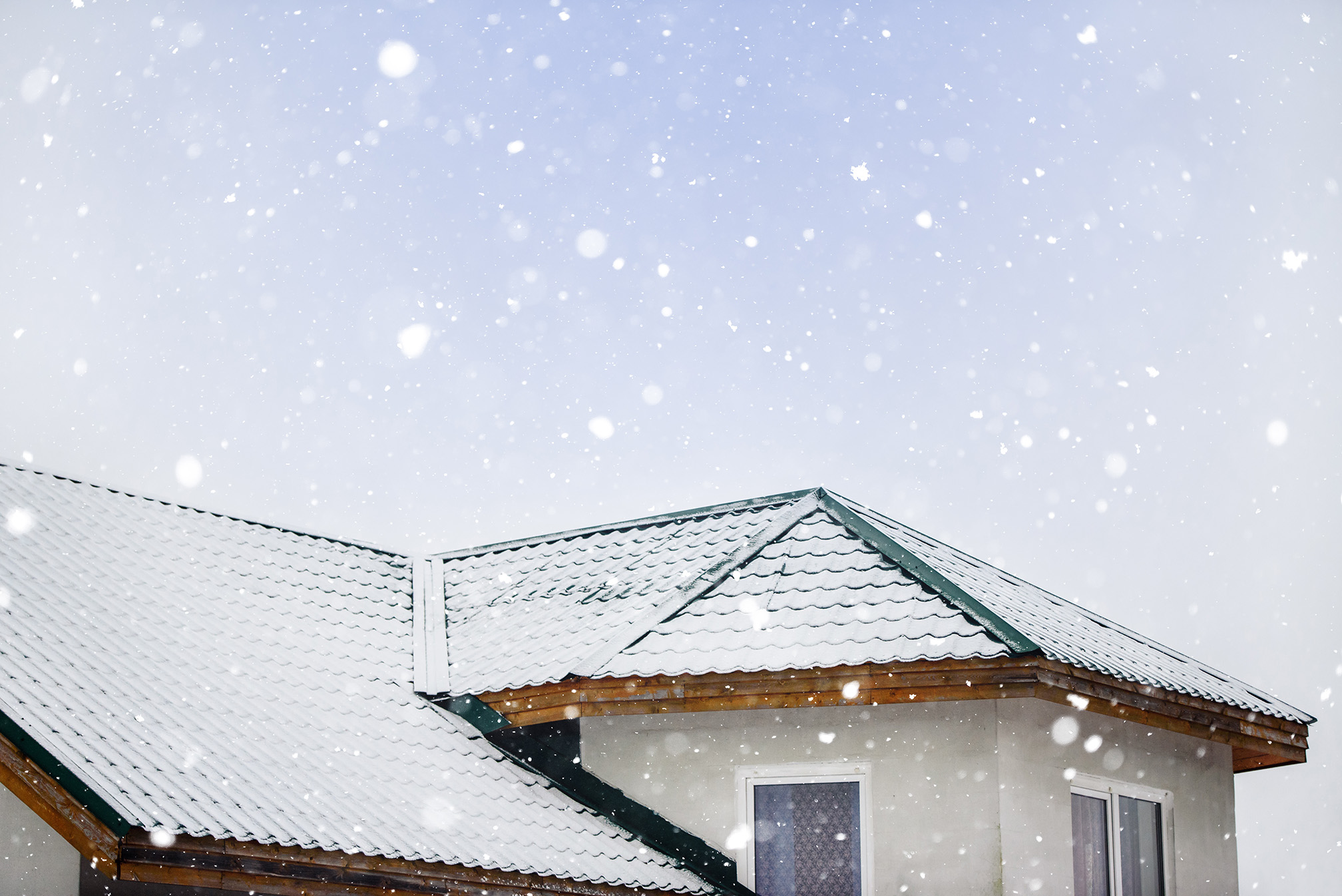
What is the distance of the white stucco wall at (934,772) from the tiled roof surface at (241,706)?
63 centimetres

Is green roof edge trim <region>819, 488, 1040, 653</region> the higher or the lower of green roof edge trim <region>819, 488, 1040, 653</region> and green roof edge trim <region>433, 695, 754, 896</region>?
the higher

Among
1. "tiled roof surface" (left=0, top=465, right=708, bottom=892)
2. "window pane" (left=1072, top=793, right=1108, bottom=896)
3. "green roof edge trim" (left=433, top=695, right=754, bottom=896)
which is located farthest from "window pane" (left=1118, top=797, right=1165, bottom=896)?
"tiled roof surface" (left=0, top=465, right=708, bottom=892)

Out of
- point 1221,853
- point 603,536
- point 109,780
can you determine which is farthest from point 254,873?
point 1221,853

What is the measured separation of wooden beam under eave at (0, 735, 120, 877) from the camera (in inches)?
266

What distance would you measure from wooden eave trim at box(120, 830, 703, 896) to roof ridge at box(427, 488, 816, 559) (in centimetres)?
494

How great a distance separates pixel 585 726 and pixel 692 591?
4.54 ft

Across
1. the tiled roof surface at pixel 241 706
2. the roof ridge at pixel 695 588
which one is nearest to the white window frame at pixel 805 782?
the tiled roof surface at pixel 241 706

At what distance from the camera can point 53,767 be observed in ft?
22.4

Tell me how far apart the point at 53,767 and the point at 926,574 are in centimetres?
616

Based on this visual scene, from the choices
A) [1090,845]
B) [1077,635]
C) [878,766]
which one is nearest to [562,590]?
[878,766]

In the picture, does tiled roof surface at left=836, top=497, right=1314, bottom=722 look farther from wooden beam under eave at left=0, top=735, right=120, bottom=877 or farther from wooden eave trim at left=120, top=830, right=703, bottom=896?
wooden beam under eave at left=0, top=735, right=120, bottom=877

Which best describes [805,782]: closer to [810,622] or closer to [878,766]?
[878,766]

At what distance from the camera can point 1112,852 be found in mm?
9930

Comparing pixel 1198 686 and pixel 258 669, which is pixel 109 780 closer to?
pixel 258 669
